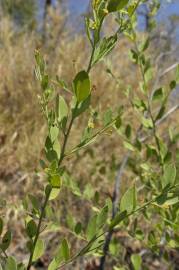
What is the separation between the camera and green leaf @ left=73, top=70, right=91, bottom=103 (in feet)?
2.21

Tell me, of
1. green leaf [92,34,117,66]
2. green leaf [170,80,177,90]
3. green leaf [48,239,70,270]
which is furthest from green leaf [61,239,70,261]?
green leaf [170,80,177,90]

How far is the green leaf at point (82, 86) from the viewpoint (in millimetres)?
672

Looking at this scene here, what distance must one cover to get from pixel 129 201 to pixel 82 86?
19cm

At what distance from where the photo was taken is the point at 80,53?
4242 mm

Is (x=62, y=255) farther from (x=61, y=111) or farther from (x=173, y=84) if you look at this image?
(x=173, y=84)

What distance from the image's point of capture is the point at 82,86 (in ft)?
2.25

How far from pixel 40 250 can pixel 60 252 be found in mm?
42

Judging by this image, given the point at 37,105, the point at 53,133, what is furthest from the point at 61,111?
the point at 37,105

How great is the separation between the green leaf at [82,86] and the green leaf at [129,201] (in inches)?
6.4

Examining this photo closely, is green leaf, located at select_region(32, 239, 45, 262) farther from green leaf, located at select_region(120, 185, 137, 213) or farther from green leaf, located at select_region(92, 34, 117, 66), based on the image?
green leaf, located at select_region(92, 34, 117, 66)

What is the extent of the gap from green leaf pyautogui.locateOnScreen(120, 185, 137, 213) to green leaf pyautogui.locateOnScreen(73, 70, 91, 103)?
0.16 m

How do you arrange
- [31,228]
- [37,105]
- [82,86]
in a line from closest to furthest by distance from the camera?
[82,86], [31,228], [37,105]

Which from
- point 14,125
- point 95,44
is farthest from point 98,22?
point 14,125

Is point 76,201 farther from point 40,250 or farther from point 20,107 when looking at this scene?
point 40,250
